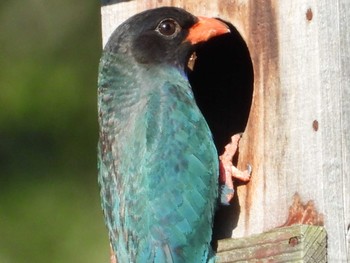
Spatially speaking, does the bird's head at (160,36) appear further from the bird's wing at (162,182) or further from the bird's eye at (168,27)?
the bird's wing at (162,182)

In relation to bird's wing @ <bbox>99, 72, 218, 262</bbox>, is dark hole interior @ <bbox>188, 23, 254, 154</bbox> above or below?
above

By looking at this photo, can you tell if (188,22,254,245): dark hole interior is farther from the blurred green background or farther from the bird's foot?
the blurred green background

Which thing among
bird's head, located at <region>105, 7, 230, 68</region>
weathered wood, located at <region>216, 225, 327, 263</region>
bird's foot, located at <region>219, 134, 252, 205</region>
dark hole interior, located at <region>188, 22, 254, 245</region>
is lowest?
weathered wood, located at <region>216, 225, 327, 263</region>

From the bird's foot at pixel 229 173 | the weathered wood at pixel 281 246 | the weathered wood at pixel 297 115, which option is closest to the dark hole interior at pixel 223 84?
the bird's foot at pixel 229 173

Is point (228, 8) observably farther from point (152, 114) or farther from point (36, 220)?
point (36, 220)

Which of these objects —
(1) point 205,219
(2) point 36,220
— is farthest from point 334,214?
(2) point 36,220

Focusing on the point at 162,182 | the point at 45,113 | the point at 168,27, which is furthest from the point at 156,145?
the point at 45,113

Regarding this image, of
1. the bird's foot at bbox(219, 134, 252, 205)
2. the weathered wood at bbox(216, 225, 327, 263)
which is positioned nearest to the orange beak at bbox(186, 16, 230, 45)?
the bird's foot at bbox(219, 134, 252, 205)

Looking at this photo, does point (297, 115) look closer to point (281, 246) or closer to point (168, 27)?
point (281, 246)
